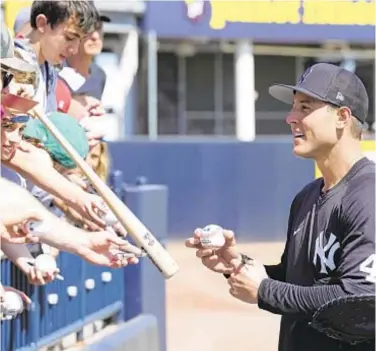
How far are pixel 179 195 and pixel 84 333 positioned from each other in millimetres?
6250

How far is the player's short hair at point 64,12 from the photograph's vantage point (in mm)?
3834

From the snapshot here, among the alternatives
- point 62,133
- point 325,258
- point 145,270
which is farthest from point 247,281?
point 145,270

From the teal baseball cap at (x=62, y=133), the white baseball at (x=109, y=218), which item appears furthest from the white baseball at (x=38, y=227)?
the teal baseball cap at (x=62, y=133)

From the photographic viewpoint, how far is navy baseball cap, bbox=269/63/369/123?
254 centimetres

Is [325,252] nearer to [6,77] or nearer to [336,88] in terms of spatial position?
[336,88]

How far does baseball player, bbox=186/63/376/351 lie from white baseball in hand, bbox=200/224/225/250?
3cm

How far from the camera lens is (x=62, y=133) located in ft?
12.1

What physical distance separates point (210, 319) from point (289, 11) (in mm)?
11699

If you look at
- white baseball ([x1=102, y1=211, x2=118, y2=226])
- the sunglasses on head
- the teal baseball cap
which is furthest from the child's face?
the sunglasses on head

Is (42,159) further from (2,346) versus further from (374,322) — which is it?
(374,322)

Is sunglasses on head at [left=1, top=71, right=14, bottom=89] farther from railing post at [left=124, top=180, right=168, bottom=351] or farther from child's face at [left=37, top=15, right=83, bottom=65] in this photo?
railing post at [left=124, top=180, right=168, bottom=351]

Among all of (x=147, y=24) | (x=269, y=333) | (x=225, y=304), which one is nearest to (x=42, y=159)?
(x=269, y=333)

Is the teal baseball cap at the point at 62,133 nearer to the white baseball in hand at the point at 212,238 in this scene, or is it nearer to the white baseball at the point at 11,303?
the white baseball at the point at 11,303

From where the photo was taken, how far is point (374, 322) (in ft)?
7.86
